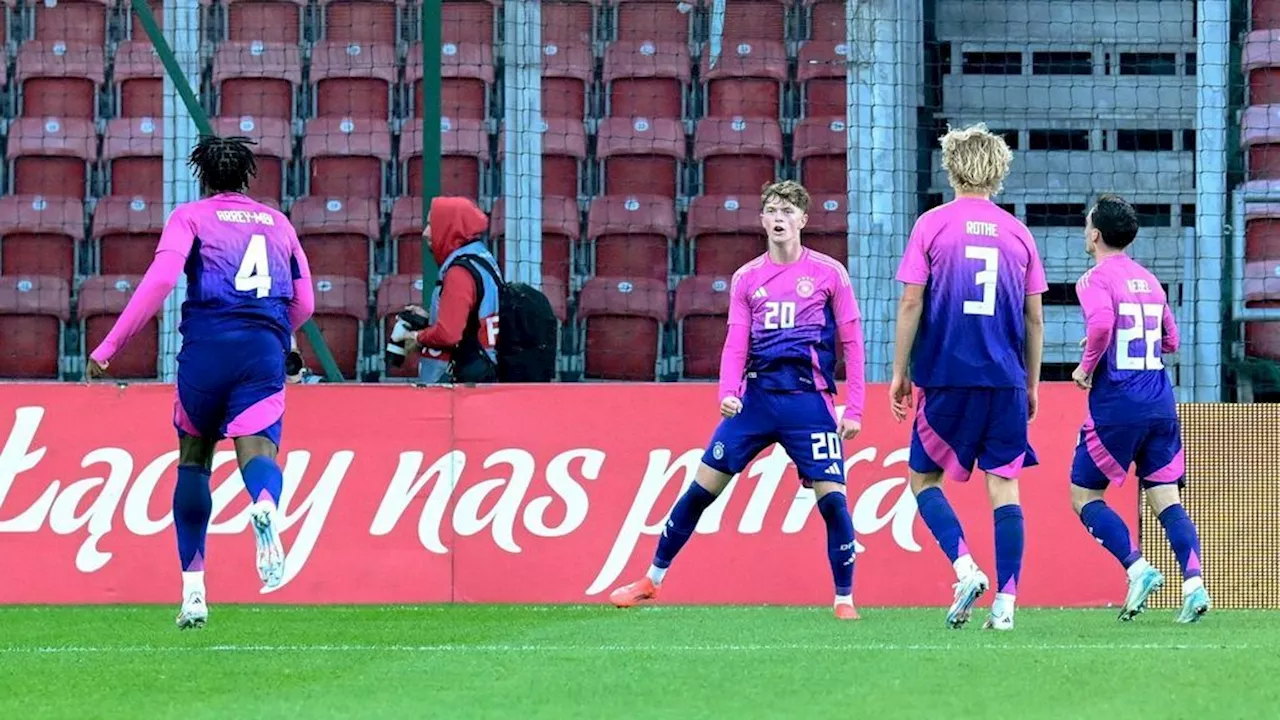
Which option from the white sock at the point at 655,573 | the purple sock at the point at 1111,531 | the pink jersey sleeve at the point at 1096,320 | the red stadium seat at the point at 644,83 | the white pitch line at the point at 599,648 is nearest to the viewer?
the white pitch line at the point at 599,648

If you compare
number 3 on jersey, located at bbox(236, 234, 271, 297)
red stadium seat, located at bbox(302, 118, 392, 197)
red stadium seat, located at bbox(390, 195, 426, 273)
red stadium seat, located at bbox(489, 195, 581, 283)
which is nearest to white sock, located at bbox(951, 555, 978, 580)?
number 3 on jersey, located at bbox(236, 234, 271, 297)

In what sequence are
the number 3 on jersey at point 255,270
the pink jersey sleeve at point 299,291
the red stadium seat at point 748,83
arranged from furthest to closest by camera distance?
the red stadium seat at point 748,83 < the pink jersey sleeve at point 299,291 < the number 3 on jersey at point 255,270

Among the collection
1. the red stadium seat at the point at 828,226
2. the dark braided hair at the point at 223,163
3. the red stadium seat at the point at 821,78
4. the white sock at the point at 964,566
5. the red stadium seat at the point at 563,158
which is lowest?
the white sock at the point at 964,566

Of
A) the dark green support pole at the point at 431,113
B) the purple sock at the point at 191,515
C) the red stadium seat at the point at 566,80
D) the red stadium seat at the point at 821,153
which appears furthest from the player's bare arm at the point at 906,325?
the red stadium seat at the point at 566,80

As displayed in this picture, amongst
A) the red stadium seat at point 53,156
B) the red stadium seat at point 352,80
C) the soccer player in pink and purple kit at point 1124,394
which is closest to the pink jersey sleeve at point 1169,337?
the soccer player in pink and purple kit at point 1124,394

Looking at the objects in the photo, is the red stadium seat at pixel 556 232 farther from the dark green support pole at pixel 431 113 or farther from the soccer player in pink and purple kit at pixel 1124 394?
the soccer player in pink and purple kit at pixel 1124 394

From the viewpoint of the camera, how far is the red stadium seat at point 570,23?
42.7 ft

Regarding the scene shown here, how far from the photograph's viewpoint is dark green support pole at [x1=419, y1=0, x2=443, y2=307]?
29.9 feet

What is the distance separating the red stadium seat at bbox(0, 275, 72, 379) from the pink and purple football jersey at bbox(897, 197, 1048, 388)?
722 cm

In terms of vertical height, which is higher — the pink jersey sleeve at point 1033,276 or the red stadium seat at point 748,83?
the red stadium seat at point 748,83

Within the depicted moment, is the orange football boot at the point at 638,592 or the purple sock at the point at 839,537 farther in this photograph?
the orange football boot at the point at 638,592

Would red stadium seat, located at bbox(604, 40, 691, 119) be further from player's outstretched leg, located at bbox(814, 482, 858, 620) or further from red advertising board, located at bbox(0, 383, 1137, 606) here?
player's outstretched leg, located at bbox(814, 482, 858, 620)

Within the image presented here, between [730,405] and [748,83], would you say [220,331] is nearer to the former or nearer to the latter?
[730,405]

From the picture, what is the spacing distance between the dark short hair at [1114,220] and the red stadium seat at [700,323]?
4815 mm
